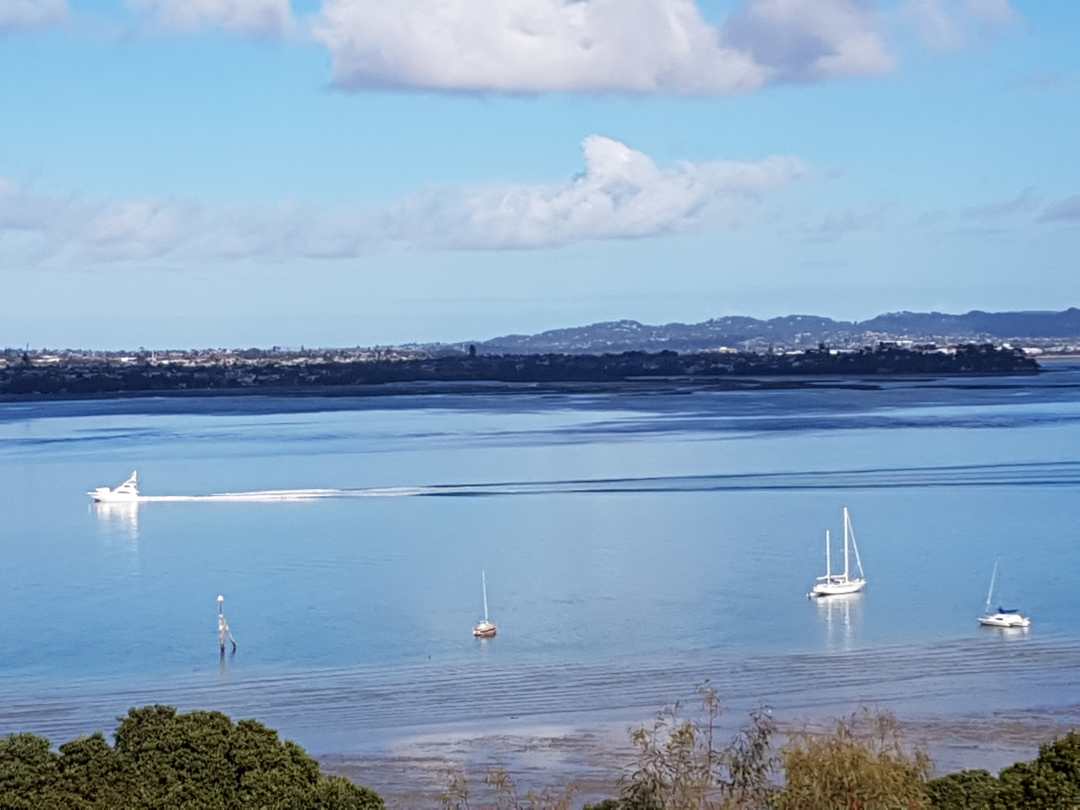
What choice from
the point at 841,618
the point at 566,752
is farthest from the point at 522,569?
the point at 566,752

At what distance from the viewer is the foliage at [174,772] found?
12014mm

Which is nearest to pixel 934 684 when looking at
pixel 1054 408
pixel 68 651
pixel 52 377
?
pixel 68 651

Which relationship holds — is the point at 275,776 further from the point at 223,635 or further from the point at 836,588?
the point at 836,588

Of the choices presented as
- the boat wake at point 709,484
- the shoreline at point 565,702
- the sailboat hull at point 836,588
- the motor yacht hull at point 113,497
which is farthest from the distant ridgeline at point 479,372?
the shoreline at point 565,702

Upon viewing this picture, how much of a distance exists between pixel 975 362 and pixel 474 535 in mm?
100927

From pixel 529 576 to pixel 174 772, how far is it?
1683cm

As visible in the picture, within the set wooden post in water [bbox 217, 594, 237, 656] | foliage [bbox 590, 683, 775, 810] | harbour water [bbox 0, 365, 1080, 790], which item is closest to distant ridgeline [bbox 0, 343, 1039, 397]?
harbour water [bbox 0, 365, 1080, 790]

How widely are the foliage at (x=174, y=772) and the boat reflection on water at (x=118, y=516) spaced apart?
24.5m

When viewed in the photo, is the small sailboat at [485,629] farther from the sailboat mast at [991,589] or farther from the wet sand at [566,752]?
the sailboat mast at [991,589]

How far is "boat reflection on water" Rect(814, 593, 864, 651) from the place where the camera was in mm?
22922

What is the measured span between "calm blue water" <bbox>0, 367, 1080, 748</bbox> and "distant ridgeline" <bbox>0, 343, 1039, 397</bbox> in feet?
177

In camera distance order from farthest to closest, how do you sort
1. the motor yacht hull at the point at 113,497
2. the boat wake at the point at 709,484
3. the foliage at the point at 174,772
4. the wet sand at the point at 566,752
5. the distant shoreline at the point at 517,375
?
1. the distant shoreline at the point at 517,375
2. the motor yacht hull at the point at 113,497
3. the boat wake at the point at 709,484
4. the wet sand at the point at 566,752
5. the foliage at the point at 174,772

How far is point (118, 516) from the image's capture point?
40562 millimetres

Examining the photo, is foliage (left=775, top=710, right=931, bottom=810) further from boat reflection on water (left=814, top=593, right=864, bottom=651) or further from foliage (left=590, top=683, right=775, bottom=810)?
boat reflection on water (left=814, top=593, right=864, bottom=651)
